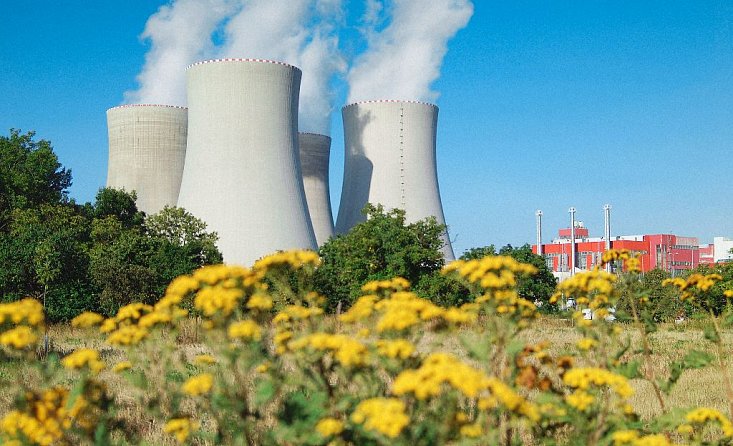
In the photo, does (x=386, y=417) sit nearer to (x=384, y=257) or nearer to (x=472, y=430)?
(x=472, y=430)

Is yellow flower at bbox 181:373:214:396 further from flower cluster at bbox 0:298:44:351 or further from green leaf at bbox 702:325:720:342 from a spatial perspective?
green leaf at bbox 702:325:720:342

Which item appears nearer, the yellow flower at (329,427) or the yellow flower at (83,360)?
the yellow flower at (329,427)

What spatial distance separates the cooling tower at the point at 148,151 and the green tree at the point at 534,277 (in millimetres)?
12310

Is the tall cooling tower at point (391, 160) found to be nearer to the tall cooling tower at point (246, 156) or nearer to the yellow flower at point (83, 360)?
the tall cooling tower at point (246, 156)

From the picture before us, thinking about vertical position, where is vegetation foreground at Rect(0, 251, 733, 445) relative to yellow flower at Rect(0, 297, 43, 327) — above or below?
below

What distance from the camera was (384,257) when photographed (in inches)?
758

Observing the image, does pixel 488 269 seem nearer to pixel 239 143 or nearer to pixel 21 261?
pixel 21 261

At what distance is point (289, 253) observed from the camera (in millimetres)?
3234

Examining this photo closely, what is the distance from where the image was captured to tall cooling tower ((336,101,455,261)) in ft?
81.1

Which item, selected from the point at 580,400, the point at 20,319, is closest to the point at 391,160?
the point at 580,400

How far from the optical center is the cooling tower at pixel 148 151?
26359 millimetres

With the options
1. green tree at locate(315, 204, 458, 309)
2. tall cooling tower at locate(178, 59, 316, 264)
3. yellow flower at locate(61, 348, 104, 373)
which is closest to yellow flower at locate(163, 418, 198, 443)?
yellow flower at locate(61, 348, 104, 373)

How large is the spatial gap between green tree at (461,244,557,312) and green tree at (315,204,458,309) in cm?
154

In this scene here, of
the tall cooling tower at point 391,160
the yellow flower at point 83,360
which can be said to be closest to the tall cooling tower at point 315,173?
the tall cooling tower at point 391,160
